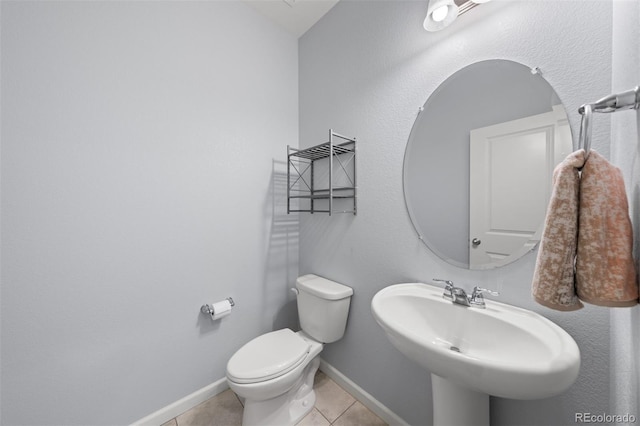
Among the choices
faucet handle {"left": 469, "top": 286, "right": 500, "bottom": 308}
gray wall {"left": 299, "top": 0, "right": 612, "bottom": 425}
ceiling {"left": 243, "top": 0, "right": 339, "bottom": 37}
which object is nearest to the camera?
gray wall {"left": 299, "top": 0, "right": 612, "bottom": 425}

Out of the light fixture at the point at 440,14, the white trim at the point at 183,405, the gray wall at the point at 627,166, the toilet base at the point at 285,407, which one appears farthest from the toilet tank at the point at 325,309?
the light fixture at the point at 440,14

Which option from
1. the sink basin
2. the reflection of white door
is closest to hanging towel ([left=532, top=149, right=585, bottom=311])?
the sink basin

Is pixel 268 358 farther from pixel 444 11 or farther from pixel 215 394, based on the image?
pixel 444 11

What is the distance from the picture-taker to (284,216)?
1.73 metres

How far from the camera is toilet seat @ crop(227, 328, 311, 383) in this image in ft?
3.47

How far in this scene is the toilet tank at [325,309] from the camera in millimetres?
1349

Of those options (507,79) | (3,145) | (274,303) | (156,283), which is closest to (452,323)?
(507,79)

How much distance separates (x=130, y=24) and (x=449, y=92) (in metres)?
1.56

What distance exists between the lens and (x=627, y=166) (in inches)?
20.2

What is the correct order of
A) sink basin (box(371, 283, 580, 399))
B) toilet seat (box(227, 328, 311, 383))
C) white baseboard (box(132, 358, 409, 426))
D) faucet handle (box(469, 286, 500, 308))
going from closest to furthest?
sink basin (box(371, 283, 580, 399)) < faucet handle (box(469, 286, 500, 308)) < toilet seat (box(227, 328, 311, 383)) < white baseboard (box(132, 358, 409, 426))

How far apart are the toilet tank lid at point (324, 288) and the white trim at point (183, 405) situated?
2.59ft

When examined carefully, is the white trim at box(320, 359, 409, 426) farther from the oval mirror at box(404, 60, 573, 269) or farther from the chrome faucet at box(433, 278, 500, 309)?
the oval mirror at box(404, 60, 573, 269)

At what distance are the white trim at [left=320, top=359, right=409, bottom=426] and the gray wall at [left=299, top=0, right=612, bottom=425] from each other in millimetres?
39

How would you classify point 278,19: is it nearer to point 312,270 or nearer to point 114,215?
point 114,215
